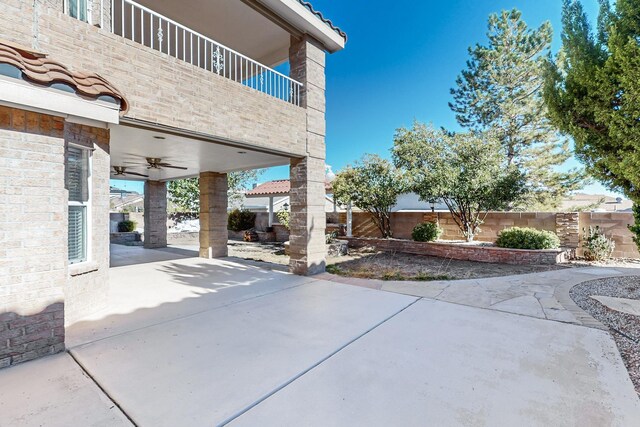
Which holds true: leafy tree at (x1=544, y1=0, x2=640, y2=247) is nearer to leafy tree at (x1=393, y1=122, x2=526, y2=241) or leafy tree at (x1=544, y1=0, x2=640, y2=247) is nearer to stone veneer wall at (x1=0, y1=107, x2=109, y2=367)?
leafy tree at (x1=393, y1=122, x2=526, y2=241)

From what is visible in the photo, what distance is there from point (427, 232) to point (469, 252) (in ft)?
6.17

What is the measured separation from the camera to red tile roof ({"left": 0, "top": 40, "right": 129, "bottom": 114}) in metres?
2.91

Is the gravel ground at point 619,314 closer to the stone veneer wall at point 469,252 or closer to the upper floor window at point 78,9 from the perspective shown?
the stone veneer wall at point 469,252

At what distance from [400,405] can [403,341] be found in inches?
53.8

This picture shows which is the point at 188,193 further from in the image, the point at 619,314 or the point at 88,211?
the point at 619,314

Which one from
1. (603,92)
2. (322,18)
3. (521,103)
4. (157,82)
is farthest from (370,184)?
(521,103)

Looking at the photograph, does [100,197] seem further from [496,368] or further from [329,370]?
[496,368]

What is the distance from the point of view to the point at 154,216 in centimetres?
1334

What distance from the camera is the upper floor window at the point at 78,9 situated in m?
4.47

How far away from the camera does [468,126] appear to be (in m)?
19.4

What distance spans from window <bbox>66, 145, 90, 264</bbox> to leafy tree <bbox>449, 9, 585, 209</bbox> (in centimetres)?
1910

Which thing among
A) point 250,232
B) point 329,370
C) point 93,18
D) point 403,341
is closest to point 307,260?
point 403,341

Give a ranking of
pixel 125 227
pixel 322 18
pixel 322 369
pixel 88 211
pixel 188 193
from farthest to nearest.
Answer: pixel 188 193 → pixel 125 227 → pixel 322 18 → pixel 88 211 → pixel 322 369

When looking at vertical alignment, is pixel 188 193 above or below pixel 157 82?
below
